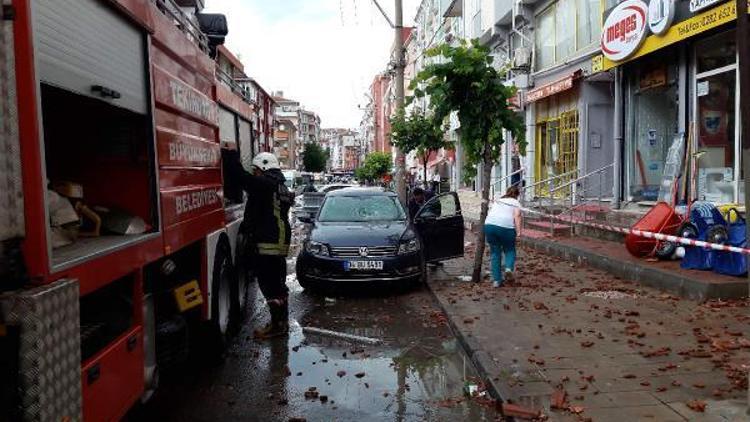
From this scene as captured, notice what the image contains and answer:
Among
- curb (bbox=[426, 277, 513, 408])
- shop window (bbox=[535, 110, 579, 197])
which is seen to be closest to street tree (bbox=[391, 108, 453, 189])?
shop window (bbox=[535, 110, 579, 197])

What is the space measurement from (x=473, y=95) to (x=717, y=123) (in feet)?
17.6

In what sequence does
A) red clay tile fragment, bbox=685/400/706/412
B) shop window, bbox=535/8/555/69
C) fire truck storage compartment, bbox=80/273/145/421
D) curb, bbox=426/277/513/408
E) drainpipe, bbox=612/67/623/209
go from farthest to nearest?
shop window, bbox=535/8/555/69, drainpipe, bbox=612/67/623/209, curb, bbox=426/277/513/408, red clay tile fragment, bbox=685/400/706/412, fire truck storage compartment, bbox=80/273/145/421

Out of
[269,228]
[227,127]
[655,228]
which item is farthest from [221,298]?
[655,228]

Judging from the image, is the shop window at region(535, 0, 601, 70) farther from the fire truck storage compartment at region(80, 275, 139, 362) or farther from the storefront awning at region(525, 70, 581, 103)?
the fire truck storage compartment at region(80, 275, 139, 362)

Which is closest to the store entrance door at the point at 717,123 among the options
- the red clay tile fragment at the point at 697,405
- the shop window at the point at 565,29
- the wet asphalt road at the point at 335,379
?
the shop window at the point at 565,29

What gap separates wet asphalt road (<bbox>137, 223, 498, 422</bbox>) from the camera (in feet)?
16.2

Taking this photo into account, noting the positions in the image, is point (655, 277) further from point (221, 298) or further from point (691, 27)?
point (221, 298)

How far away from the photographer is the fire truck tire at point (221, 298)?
19.5 ft

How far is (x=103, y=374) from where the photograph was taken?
3188 millimetres

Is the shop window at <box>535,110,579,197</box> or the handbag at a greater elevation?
the shop window at <box>535,110,579,197</box>

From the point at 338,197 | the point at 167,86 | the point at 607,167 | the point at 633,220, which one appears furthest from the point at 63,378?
the point at 607,167

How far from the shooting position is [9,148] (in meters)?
2.39

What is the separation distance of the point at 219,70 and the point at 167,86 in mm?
2432

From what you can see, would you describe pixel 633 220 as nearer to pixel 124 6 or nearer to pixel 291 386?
pixel 291 386
